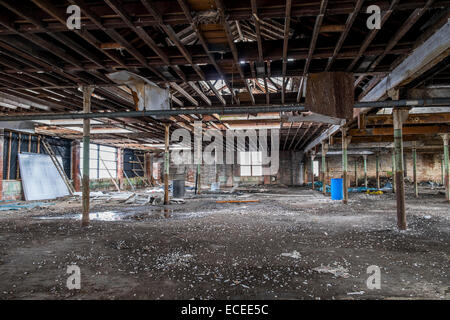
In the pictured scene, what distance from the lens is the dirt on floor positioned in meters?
2.95

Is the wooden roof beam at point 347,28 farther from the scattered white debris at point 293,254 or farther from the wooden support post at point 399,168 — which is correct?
the scattered white debris at point 293,254

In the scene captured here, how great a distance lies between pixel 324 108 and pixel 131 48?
14.0ft

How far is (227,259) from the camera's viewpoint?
4059 millimetres

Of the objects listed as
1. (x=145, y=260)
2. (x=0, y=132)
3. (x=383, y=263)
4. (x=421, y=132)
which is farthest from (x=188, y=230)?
(x=0, y=132)

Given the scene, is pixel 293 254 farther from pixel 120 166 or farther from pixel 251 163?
pixel 251 163

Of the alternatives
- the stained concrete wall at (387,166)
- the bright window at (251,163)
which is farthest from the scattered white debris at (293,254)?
the stained concrete wall at (387,166)

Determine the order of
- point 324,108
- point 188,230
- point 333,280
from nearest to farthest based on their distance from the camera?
point 333,280, point 324,108, point 188,230

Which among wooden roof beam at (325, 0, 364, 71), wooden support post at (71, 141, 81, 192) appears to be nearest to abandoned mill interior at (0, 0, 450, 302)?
wooden roof beam at (325, 0, 364, 71)

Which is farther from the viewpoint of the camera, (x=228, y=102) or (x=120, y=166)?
(x=120, y=166)

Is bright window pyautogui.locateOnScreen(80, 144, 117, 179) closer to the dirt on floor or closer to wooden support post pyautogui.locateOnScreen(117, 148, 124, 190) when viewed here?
wooden support post pyautogui.locateOnScreen(117, 148, 124, 190)

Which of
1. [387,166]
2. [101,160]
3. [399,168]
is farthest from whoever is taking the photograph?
[387,166]

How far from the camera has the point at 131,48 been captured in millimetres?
5027

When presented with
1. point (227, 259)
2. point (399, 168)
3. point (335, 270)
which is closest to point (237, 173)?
point (399, 168)
